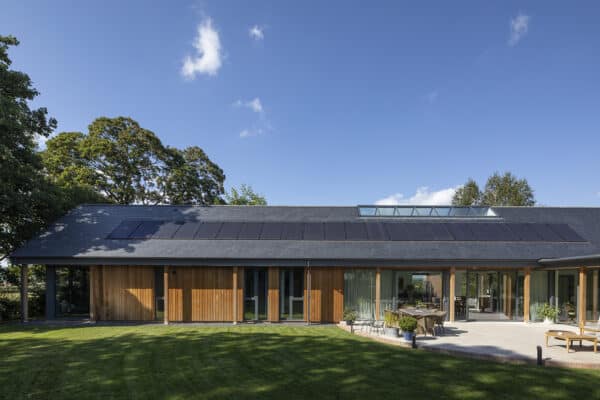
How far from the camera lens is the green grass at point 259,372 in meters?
6.90

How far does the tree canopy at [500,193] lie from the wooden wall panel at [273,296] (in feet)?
116

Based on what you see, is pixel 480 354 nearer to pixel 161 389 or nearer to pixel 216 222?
pixel 161 389

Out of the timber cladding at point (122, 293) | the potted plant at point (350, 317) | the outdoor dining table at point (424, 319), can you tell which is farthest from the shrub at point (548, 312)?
the timber cladding at point (122, 293)

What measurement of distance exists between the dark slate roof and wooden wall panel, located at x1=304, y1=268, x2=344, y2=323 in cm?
75

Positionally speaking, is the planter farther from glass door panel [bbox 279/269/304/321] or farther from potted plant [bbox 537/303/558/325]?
potted plant [bbox 537/303/558/325]

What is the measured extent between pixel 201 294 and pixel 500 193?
4026 centimetres

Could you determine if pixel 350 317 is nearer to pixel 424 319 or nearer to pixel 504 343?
pixel 424 319

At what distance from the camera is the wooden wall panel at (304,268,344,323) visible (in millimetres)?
15891

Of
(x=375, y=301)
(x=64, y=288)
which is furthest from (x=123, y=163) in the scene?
(x=375, y=301)

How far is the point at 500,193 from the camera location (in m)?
43.3

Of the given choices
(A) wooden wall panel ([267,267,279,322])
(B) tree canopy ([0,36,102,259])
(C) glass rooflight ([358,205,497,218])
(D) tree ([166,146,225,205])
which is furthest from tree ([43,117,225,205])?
(C) glass rooflight ([358,205,497,218])

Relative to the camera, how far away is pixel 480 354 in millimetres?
9562

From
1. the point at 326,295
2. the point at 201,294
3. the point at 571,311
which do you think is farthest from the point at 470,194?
the point at 201,294

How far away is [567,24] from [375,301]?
14365mm
